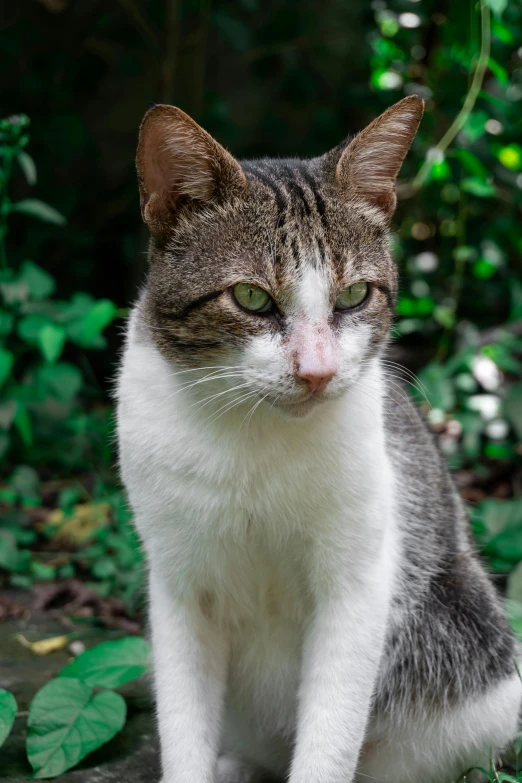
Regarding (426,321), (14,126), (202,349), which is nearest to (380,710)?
(202,349)

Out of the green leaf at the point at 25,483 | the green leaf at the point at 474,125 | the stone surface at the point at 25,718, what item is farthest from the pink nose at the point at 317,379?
the green leaf at the point at 25,483

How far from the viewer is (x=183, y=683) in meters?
2.47

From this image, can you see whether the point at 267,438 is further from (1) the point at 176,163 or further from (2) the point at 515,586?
(2) the point at 515,586

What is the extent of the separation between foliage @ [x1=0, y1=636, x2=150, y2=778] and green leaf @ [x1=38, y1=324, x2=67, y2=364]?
1380mm

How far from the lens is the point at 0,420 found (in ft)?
13.5

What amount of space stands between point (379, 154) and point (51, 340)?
194 cm

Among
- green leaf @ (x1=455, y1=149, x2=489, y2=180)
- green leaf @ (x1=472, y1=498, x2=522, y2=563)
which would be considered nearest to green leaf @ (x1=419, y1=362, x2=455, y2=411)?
green leaf @ (x1=472, y1=498, x2=522, y2=563)

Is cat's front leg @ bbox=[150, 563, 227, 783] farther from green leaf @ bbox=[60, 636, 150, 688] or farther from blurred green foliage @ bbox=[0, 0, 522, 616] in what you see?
blurred green foliage @ bbox=[0, 0, 522, 616]

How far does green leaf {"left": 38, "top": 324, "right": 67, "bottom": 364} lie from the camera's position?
3799 millimetres

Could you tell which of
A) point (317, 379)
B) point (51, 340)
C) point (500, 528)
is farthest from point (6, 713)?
point (500, 528)

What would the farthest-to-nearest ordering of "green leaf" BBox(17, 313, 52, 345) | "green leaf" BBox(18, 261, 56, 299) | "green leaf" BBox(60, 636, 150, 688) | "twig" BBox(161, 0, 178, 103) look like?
"twig" BBox(161, 0, 178, 103)
"green leaf" BBox(18, 261, 56, 299)
"green leaf" BBox(17, 313, 52, 345)
"green leaf" BBox(60, 636, 150, 688)

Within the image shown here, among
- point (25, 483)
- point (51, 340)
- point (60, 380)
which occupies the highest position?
point (51, 340)

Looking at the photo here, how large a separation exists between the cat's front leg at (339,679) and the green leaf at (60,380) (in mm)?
2160

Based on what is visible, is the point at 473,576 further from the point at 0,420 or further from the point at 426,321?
the point at 426,321
